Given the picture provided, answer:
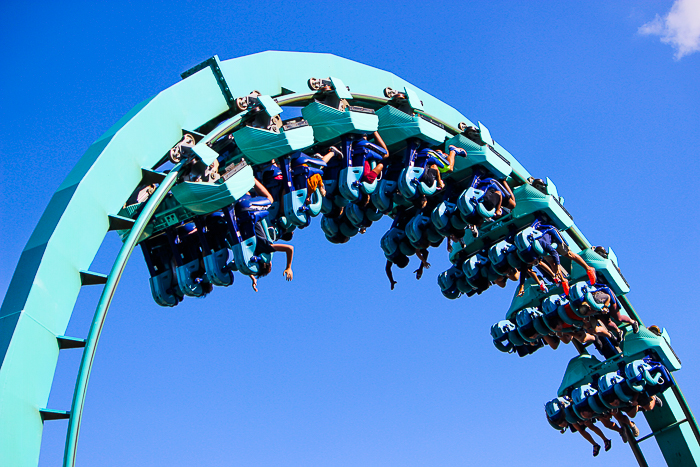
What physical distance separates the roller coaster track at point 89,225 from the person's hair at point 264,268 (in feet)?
5.71

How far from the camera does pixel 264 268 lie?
10320 millimetres

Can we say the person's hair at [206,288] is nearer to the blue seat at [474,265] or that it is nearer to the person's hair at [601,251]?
the blue seat at [474,265]

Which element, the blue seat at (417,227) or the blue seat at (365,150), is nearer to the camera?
the blue seat at (365,150)

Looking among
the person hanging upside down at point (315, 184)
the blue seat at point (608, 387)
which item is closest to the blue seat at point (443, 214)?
the person hanging upside down at point (315, 184)

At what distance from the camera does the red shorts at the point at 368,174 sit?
11922mm

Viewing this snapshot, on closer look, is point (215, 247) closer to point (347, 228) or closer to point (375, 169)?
point (375, 169)

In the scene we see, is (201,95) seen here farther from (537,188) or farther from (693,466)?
(693,466)

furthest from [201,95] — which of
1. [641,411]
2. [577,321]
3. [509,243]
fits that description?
[641,411]

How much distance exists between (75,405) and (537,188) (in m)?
10.6

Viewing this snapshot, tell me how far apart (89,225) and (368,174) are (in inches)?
195

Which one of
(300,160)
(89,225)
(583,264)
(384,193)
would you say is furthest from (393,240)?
(89,225)

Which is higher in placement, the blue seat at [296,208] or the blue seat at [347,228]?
the blue seat at [347,228]

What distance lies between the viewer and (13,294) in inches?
302

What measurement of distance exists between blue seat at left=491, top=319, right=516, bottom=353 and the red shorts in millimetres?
6275
